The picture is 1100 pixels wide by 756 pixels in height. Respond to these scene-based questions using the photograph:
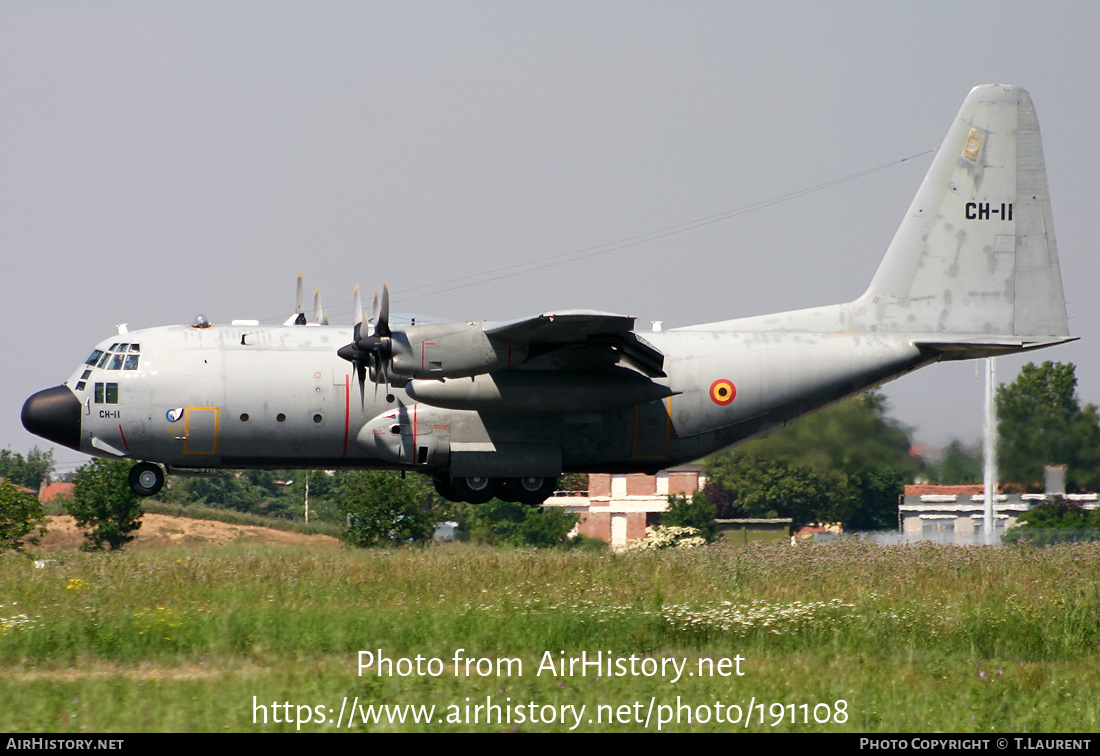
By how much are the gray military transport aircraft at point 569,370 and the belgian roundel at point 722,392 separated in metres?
0.03

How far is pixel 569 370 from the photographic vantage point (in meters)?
22.0

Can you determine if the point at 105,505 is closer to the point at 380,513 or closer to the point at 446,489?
the point at 380,513

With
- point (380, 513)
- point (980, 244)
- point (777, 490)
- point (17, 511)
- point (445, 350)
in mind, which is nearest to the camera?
point (445, 350)

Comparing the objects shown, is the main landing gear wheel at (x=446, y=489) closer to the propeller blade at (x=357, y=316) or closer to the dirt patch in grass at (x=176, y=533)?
the propeller blade at (x=357, y=316)

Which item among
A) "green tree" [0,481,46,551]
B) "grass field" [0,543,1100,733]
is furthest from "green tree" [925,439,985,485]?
"green tree" [0,481,46,551]

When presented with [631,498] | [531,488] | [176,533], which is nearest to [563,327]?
[531,488]

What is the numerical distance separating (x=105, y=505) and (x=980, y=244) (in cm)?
2738

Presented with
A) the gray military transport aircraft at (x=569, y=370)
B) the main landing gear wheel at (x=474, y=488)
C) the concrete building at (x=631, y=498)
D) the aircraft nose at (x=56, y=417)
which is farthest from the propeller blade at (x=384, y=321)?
the concrete building at (x=631, y=498)

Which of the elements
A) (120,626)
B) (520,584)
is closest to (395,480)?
(520,584)

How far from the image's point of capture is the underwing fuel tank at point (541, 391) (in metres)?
21.5

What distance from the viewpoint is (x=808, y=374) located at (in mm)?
23297
